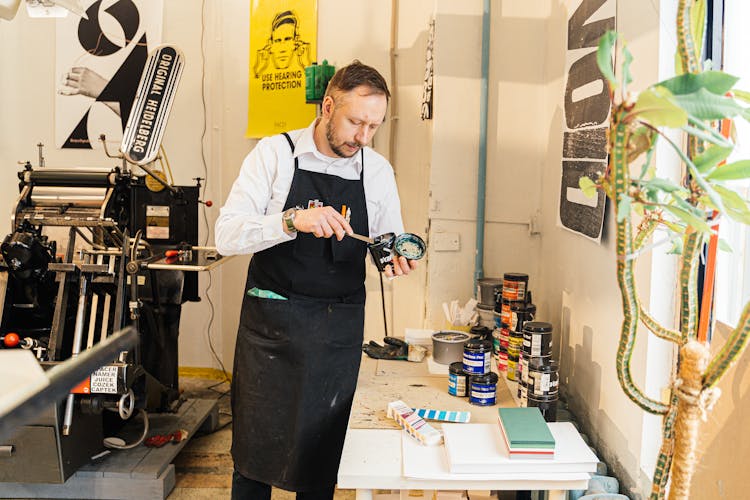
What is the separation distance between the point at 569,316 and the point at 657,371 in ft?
2.56

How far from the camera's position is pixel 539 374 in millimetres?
1991

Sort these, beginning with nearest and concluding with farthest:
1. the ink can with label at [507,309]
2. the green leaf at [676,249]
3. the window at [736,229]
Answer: the green leaf at [676,249] → the window at [736,229] → the ink can with label at [507,309]

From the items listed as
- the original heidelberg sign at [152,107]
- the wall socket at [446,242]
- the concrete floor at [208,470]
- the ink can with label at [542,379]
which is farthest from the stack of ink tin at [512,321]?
the original heidelberg sign at [152,107]

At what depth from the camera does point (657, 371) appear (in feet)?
5.59

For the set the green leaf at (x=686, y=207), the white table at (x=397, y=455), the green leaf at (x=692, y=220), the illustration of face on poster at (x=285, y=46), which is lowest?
the white table at (x=397, y=455)

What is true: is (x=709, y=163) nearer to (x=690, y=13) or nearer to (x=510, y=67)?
(x=690, y=13)

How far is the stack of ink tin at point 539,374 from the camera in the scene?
2.00m

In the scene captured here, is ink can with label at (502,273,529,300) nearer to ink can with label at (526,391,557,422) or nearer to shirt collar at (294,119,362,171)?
ink can with label at (526,391,557,422)

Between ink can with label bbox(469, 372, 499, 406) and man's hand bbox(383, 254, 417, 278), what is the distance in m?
0.43

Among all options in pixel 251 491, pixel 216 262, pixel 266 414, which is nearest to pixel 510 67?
pixel 216 262

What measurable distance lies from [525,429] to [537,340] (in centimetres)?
44

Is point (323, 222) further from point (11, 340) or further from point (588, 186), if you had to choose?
point (11, 340)

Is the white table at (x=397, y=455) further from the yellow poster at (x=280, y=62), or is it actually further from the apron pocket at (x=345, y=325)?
the yellow poster at (x=280, y=62)

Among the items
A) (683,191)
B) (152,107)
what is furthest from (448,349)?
(152,107)
